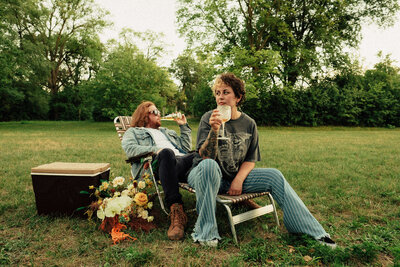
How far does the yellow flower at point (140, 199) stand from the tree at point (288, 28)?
17.1 m

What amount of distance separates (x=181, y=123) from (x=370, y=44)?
23.2 meters

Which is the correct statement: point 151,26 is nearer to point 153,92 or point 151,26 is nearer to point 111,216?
point 153,92

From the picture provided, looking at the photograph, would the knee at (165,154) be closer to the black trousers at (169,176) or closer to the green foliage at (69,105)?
the black trousers at (169,176)

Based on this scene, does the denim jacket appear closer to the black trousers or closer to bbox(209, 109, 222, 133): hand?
the black trousers

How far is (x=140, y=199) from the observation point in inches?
110

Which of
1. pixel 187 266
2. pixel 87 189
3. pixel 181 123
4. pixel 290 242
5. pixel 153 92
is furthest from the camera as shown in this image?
pixel 153 92

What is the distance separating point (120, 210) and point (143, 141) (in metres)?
1.15

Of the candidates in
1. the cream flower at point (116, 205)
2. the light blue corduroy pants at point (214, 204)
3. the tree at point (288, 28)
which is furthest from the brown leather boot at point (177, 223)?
the tree at point (288, 28)

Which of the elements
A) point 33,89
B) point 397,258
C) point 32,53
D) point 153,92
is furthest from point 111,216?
point 33,89

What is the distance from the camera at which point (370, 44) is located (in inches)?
851

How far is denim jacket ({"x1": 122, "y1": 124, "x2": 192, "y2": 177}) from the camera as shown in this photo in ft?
10.5

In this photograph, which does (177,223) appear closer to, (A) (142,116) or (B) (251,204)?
(B) (251,204)

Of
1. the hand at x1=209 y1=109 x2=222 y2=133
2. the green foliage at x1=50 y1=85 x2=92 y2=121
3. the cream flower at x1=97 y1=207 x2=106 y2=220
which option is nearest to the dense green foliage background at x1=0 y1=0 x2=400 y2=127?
the green foliage at x1=50 y1=85 x2=92 y2=121

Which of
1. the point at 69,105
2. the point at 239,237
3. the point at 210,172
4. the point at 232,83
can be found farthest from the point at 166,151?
the point at 69,105
